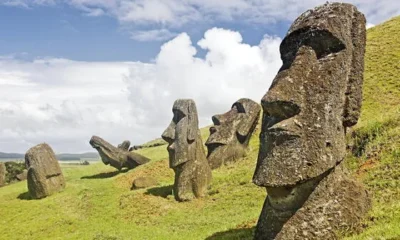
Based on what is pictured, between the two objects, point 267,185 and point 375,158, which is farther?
point 375,158

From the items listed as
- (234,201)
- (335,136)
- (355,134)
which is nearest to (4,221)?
(234,201)

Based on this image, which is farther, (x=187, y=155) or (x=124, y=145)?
(x=124, y=145)

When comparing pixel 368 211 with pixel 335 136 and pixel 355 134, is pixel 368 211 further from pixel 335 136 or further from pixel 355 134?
pixel 355 134

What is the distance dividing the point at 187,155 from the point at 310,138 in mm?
14120

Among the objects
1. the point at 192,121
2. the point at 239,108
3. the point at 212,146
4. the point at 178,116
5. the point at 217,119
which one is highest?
the point at 239,108

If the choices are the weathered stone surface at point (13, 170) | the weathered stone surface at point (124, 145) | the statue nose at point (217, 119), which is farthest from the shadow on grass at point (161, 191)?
the weathered stone surface at point (13, 170)

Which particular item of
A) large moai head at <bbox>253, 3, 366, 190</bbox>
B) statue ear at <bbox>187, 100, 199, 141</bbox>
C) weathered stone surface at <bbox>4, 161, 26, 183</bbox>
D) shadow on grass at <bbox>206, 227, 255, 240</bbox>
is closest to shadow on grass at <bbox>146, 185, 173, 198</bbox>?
statue ear at <bbox>187, 100, 199, 141</bbox>

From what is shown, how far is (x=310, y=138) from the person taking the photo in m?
9.48

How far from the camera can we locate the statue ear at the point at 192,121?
2334cm

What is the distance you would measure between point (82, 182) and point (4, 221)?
10.0 m

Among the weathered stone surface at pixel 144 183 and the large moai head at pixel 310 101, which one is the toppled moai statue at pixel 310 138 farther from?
the weathered stone surface at pixel 144 183

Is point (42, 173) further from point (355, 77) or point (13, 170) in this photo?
point (355, 77)

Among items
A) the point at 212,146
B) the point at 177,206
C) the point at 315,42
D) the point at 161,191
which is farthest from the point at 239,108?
the point at 315,42

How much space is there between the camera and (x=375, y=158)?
52.5 feet
